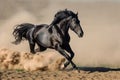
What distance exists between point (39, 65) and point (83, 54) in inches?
849

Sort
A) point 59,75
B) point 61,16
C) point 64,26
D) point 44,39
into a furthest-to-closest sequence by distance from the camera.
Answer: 1. point 44,39
2. point 61,16
3. point 64,26
4. point 59,75

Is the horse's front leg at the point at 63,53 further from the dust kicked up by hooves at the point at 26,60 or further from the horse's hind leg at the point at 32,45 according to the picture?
the horse's hind leg at the point at 32,45

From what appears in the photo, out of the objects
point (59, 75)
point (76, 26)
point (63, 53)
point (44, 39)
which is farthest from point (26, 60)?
point (59, 75)

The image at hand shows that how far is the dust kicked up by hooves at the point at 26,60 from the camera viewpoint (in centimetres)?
2345

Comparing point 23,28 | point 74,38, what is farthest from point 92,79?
point 74,38

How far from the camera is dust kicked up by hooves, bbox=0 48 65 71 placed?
23.5 meters

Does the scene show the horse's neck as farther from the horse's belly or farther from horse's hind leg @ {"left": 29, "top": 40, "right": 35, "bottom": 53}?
horse's hind leg @ {"left": 29, "top": 40, "right": 35, "bottom": 53}

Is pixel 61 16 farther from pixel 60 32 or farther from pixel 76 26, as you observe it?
pixel 76 26

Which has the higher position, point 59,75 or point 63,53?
point 63,53

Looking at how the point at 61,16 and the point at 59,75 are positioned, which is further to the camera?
the point at 61,16

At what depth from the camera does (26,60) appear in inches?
943

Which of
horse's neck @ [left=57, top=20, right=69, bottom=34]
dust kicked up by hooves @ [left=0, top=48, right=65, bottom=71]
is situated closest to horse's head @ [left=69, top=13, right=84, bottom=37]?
horse's neck @ [left=57, top=20, right=69, bottom=34]

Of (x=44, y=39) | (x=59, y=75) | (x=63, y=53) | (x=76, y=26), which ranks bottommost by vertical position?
(x=59, y=75)

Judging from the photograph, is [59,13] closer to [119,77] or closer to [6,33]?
[119,77]
